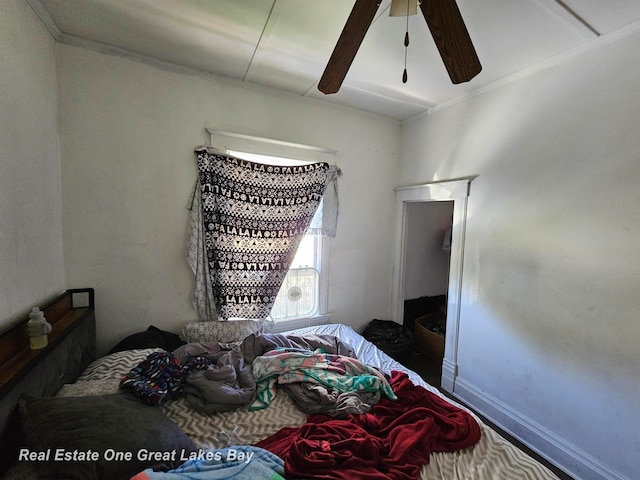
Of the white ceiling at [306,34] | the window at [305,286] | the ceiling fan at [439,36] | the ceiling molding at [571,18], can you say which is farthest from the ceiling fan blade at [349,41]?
the window at [305,286]

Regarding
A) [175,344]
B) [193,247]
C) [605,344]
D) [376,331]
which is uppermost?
[193,247]

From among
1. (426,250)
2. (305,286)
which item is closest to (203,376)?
(305,286)

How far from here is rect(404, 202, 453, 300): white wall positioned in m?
3.20

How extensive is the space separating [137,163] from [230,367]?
5.34ft

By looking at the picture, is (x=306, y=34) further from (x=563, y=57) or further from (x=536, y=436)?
(x=536, y=436)

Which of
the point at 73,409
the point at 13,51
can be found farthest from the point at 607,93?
the point at 13,51

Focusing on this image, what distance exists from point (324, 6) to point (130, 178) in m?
1.73

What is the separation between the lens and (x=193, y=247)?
82.4 inches

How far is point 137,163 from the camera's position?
1946mm

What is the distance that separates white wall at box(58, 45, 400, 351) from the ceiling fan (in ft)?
4.38

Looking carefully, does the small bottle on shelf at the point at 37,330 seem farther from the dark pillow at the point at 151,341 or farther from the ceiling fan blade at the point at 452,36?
the ceiling fan blade at the point at 452,36

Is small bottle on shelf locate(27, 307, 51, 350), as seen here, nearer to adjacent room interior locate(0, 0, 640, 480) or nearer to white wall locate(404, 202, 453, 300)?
adjacent room interior locate(0, 0, 640, 480)

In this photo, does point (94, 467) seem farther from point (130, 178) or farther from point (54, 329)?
point (130, 178)

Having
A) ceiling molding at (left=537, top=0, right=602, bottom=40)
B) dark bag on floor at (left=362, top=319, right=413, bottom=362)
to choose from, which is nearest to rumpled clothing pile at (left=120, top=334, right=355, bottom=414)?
dark bag on floor at (left=362, top=319, right=413, bottom=362)
